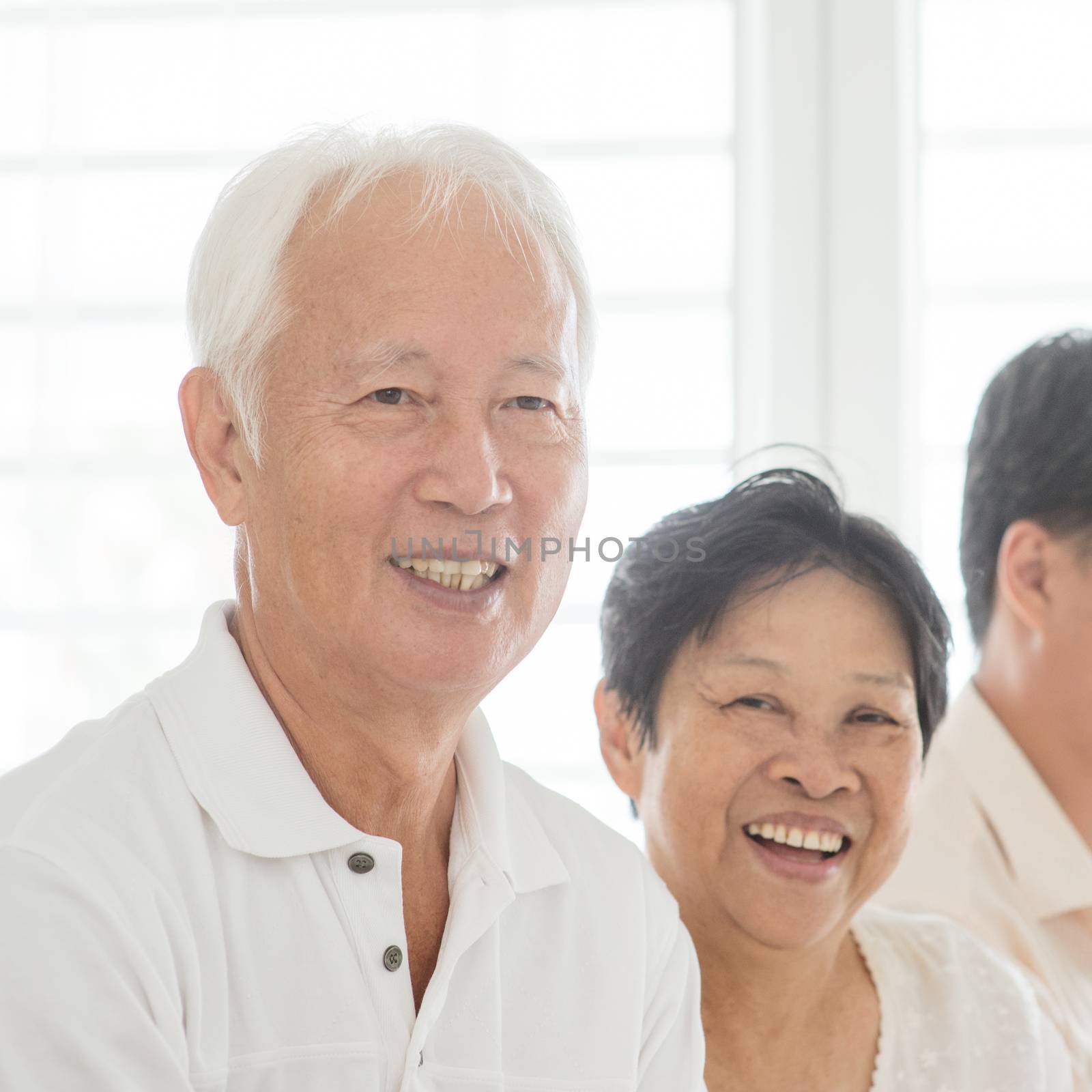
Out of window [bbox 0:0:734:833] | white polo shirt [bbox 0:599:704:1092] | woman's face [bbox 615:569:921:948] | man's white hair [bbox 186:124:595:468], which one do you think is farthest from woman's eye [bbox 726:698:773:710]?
window [bbox 0:0:734:833]

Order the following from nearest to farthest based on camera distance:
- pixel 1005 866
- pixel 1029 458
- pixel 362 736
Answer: pixel 362 736 → pixel 1005 866 → pixel 1029 458

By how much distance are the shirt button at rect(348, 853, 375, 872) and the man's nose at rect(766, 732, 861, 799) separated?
20.9 inches

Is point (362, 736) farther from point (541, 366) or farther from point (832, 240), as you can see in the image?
point (832, 240)

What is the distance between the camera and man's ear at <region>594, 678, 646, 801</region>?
1.66m

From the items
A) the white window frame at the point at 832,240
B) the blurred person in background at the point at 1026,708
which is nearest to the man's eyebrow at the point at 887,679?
the blurred person in background at the point at 1026,708

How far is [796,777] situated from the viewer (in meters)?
1.50

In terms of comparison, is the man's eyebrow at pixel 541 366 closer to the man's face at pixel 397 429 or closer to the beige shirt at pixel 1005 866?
the man's face at pixel 397 429

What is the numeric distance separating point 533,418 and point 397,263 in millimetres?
190

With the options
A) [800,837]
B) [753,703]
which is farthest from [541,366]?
[800,837]

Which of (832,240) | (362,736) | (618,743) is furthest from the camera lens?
(832,240)

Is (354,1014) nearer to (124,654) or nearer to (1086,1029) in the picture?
(1086,1029)

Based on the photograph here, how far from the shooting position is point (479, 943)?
1.28 m

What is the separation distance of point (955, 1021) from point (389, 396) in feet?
3.44

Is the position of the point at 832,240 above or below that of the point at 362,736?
above
